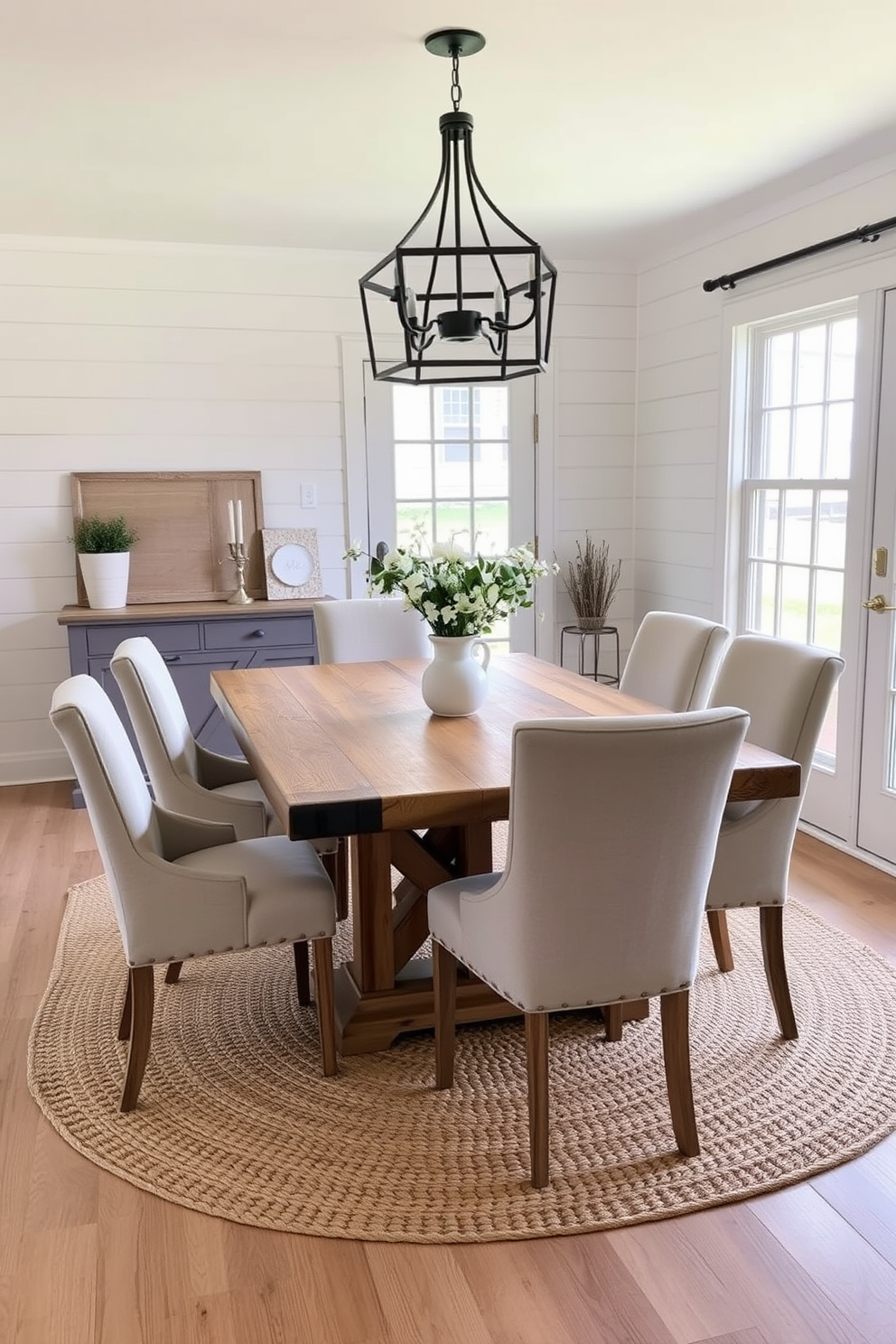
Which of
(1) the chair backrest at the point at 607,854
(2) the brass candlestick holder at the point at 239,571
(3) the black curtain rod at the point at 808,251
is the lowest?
(1) the chair backrest at the point at 607,854

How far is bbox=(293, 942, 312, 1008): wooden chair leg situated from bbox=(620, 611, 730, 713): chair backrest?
1209 mm

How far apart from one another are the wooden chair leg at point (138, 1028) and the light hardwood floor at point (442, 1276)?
0.60ft

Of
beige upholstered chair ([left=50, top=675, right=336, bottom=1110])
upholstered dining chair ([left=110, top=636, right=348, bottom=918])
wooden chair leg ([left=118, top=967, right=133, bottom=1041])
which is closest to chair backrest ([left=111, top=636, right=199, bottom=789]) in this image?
upholstered dining chair ([left=110, top=636, right=348, bottom=918])

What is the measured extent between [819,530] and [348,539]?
2.22 meters

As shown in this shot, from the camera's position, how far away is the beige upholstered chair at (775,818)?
102 inches

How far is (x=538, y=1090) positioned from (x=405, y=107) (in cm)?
270

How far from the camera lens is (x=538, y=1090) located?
2113mm

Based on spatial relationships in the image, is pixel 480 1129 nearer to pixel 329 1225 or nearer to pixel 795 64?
pixel 329 1225

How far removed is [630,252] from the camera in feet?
17.3

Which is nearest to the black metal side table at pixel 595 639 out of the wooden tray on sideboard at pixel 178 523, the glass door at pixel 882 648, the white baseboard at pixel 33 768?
the wooden tray on sideboard at pixel 178 523

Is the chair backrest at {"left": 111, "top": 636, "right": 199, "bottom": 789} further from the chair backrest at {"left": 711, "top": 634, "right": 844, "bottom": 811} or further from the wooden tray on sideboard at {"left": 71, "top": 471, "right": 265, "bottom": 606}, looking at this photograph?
the wooden tray on sideboard at {"left": 71, "top": 471, "right": 265, "bottom": 606}

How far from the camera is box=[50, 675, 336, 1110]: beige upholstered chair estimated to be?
2.28 meters

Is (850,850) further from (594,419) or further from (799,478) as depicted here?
(594,419)

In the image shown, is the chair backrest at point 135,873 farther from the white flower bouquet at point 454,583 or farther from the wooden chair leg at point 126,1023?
the white flower bouquet at point 454,583
